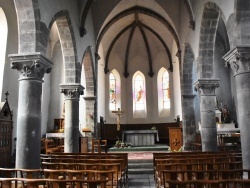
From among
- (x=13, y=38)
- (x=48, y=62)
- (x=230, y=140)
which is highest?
(x=13, y=38)

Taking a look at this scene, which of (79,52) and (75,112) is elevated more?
(79,52)

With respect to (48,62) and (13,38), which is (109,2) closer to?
(13,38)

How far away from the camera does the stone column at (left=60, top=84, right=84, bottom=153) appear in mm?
11906

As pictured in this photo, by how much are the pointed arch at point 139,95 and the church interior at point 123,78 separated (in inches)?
3.6

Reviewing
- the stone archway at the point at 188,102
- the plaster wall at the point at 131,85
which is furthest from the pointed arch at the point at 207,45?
the plaster wall at the point at 131,85

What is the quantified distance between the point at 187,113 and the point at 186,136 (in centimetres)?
140

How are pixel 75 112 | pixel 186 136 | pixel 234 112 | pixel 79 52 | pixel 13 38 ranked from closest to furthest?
1. pixel 75 112
2. pixel 79 52
3. pixel 13 38
4. pixel 186 136
5. pixel 234 112

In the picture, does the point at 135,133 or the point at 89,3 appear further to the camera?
the point at 135,133

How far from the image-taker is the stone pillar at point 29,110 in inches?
291

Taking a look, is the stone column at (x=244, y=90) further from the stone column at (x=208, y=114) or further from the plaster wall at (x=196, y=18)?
the stone column at (x=208, y=114)

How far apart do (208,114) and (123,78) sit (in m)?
13.4

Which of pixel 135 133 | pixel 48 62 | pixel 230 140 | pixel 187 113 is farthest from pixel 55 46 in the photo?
pixel 230 140

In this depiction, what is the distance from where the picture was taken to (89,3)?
13.8 m

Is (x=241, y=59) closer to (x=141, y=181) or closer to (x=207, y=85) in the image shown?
(x=207, y=85)
